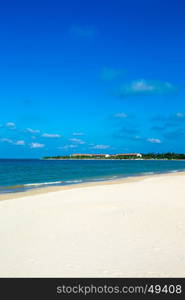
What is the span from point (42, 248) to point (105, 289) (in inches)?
95.9

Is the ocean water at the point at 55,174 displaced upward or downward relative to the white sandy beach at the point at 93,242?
upward

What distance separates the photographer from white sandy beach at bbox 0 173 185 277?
5554 mm

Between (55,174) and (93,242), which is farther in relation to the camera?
(55,174)

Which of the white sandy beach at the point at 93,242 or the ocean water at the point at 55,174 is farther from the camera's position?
the ocean water at the point at 55,174

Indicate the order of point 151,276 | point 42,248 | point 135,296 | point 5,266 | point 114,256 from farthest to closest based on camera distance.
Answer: point 42,248 < point 114,256 < point 5,266 < point 151,276 < point 135,296

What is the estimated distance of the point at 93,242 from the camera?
722 centimetres

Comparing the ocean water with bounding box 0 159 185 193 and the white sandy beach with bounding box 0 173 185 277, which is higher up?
the ocean water with bounding box 0 159 185 193

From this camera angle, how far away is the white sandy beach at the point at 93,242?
5.55 m

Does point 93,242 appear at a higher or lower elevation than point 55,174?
lower

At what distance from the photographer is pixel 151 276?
5227 millimetres

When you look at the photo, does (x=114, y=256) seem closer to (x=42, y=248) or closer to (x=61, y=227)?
(x=42, y=248)

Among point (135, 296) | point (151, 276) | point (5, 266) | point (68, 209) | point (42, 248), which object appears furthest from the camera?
point (68, 209)

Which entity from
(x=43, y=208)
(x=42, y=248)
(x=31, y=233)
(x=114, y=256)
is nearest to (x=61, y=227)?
(x=31, y=233)

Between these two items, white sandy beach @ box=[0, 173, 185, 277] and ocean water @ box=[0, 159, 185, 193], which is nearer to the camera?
white sandy beach @ box=[0, 173, 185, 277]
